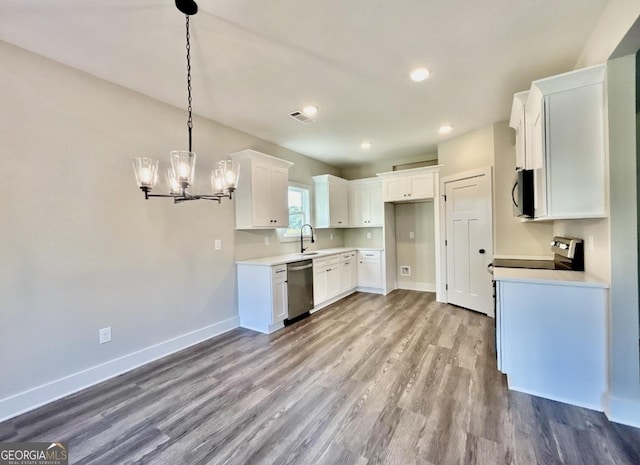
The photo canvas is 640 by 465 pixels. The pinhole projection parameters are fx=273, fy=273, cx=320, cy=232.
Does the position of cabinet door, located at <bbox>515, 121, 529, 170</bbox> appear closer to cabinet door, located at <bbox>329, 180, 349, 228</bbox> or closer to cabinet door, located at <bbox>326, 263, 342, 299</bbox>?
cabinet door, located at <bbox>326, 263, 342, 299</bbox>

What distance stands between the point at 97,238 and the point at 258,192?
1828 millimetres

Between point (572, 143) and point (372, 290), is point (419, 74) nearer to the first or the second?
point (572, 143)

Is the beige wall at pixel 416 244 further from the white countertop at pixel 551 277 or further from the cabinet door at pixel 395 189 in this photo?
the white countertop at pixel 551 277

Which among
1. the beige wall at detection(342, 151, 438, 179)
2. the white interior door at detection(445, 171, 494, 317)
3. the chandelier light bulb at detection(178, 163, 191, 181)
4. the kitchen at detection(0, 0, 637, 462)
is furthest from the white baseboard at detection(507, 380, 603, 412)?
the beige wall at detection(342, 151, 438, 179)

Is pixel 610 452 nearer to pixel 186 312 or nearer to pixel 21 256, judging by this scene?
pixel 186 312

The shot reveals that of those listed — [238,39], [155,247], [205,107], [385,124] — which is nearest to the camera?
[238,39]

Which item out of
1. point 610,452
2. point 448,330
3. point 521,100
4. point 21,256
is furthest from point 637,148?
point 21,256

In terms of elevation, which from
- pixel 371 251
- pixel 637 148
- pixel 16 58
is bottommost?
pixel 371 251

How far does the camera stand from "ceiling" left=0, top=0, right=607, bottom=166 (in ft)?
5.82

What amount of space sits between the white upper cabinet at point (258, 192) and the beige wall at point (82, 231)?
0.56 metres

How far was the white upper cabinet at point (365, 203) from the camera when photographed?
18.0 feet

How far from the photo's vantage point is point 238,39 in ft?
6.68

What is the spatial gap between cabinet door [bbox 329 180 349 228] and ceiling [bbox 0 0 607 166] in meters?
2.15

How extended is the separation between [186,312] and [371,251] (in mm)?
3388
